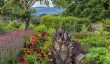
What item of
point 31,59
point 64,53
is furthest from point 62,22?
point 64,53

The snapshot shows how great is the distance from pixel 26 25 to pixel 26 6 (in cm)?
395

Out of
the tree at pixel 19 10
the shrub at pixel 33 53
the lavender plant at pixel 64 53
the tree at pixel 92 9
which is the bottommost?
the tree at pixel 92 9

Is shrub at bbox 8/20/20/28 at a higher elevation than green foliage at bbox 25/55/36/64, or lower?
lower

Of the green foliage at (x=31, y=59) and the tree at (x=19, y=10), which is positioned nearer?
the green foliage at (x=31, y=59)

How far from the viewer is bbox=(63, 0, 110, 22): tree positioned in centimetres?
3186

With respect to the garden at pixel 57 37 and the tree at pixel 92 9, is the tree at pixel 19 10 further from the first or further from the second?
the tree at pixel 92 9

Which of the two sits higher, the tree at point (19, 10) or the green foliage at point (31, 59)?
the green foliage at point (31, 59)

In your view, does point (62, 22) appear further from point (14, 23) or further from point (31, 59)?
point (31, 59)

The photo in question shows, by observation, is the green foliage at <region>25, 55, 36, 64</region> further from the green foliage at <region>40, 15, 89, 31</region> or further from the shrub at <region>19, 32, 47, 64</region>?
the green foliage at <region>40, 15, 89, 31</region>

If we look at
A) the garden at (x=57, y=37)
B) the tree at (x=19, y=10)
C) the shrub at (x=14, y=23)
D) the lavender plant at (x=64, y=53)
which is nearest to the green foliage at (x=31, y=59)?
the garden at (x=57, y=37)

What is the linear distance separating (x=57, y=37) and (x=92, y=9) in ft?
96.3

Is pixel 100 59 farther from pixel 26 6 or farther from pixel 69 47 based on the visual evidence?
pixel 26 6

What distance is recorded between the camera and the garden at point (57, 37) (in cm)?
331

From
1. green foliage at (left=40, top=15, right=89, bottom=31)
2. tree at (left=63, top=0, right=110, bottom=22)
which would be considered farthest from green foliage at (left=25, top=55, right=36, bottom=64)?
tree at (left=63, top=0, right=110, bottom=22)
